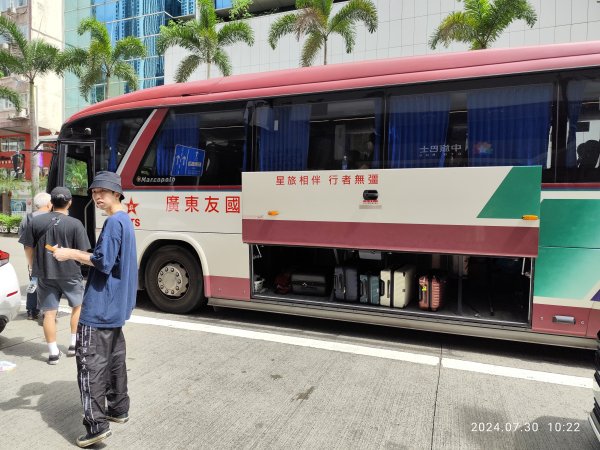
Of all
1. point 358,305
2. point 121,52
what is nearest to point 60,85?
point 121,52

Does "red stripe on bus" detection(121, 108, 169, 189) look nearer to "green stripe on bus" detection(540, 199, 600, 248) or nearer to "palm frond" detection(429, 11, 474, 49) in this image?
"green stripe on bus" detection(540, 199, 600, 248)

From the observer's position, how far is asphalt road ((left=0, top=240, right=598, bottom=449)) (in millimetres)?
3131

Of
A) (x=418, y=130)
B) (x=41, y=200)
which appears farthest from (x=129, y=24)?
(x=418, y=130)

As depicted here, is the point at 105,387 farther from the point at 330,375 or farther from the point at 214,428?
the point at 330,375

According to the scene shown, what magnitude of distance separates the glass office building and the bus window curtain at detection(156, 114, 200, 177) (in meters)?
36.3

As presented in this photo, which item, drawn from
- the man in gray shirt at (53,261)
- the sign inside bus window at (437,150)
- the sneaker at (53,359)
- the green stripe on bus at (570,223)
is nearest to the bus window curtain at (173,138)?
the man in gray shirt at (53,261)

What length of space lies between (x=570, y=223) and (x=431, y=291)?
5.14 feet

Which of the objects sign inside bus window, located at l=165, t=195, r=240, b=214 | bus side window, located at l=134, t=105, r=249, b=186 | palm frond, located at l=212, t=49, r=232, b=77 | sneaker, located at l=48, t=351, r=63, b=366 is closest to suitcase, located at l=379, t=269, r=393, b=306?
sign inside bus window, located at l=165, t=195, r=240, b=214

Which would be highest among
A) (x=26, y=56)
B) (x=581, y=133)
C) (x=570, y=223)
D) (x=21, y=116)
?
(x=26, y=56)

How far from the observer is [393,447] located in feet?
9.86

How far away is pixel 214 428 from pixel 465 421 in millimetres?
1903

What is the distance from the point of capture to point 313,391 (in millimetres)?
3838

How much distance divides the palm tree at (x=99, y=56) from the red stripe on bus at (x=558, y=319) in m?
22.1

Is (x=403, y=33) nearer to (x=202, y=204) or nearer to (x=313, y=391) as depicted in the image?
(x=202, y=204)
